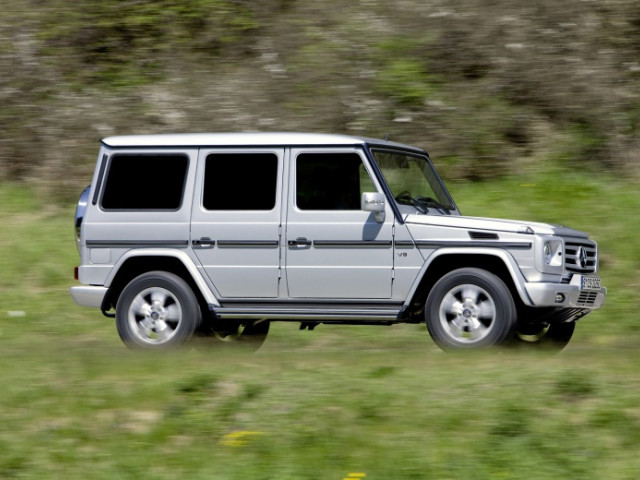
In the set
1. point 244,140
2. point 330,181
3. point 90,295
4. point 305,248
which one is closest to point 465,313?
point 305,248

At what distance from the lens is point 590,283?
883 centimetres

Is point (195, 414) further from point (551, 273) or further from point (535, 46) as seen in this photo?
point (535, 46)

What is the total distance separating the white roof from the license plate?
6.27 ft

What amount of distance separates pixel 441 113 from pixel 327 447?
9.28 metres

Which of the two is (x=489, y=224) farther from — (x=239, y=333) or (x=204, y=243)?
(x=239, y=333)

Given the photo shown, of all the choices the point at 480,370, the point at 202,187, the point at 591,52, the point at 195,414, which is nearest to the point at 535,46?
the point at 591,52

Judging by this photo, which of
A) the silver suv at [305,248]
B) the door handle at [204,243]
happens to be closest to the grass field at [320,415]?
the silver suv at [305,248]

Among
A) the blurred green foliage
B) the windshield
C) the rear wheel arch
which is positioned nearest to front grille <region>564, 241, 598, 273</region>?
the windshield

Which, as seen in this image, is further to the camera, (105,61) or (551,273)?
(105,61)

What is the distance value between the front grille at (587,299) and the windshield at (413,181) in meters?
1.44

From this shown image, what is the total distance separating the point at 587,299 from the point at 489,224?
1006 millimetres

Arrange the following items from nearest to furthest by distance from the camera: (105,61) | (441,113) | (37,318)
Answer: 1. (37,318)
2. (441,113)
3. (105,61)

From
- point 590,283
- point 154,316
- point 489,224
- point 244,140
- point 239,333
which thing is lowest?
point 239,333

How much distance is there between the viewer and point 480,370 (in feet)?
24.8
